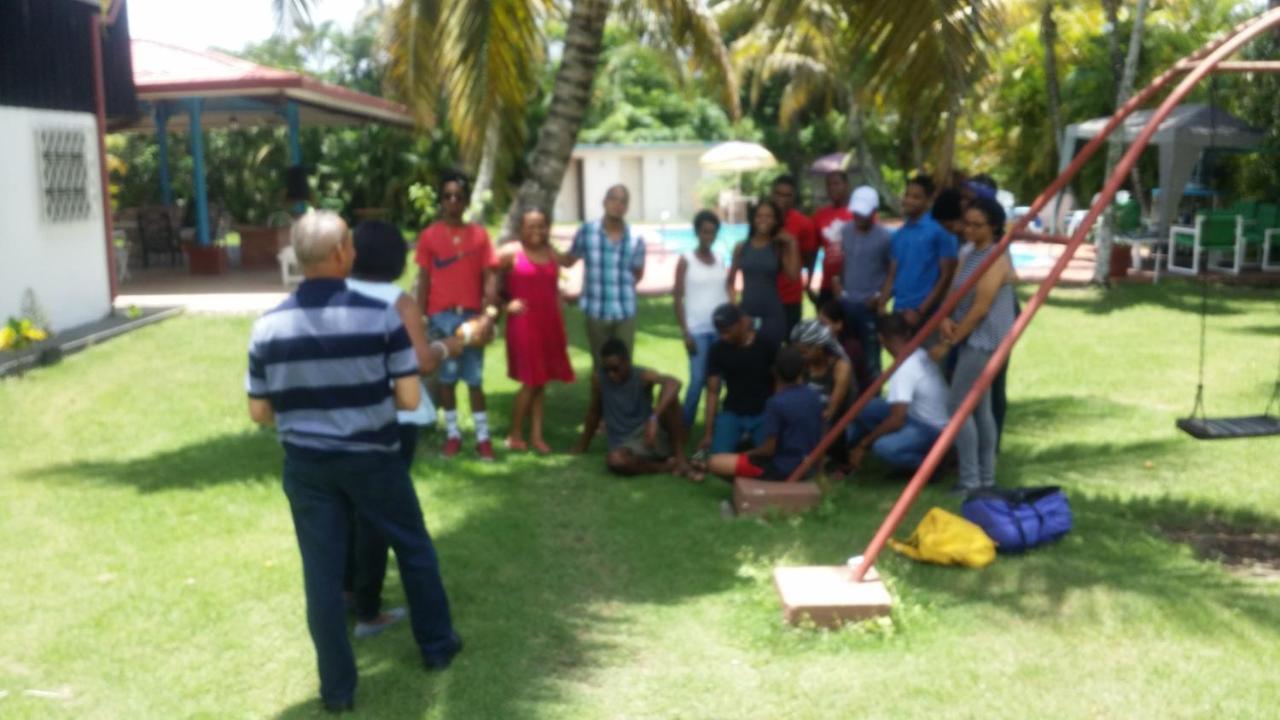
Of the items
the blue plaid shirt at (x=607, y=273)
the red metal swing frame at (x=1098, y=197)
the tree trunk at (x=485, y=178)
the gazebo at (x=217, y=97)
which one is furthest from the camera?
the tree trunk at (x=485, y=178)

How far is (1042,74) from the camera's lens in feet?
81.6

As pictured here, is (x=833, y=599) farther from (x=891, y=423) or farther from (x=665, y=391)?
(x=665, y=391)

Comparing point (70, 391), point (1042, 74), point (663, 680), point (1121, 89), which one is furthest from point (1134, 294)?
point (663, 680)

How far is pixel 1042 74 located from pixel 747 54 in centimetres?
895

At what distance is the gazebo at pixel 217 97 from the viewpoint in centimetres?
1705

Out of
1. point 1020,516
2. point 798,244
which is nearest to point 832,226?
point 798,244

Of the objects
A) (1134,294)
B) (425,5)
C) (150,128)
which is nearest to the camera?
(425,5)

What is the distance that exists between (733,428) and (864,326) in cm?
154

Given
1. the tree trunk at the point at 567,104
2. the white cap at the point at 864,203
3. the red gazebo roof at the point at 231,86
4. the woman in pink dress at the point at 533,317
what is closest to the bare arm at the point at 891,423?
the white cap at the point at 864,203

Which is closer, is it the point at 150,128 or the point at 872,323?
the point at 872,323

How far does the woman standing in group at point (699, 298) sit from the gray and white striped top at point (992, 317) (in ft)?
6.21

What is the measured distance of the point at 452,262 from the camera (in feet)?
26.8

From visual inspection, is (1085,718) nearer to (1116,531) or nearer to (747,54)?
(1116,531)

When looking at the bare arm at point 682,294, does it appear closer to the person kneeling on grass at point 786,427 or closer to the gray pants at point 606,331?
the gray pants at point 606,331
